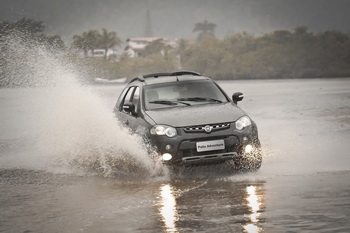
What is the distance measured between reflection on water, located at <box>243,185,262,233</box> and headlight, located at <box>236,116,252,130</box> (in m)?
1.54

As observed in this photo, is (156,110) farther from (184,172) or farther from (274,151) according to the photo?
(274,151)

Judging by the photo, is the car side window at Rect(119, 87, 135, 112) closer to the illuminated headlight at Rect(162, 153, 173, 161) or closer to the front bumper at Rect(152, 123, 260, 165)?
the front bumper at Rect(152, 123, 260, 165)

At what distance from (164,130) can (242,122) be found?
1212mm

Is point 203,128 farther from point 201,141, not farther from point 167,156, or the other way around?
point 167,156

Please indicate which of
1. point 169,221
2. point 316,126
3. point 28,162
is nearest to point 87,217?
point 169,221

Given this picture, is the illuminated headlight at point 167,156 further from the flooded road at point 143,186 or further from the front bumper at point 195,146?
the flooded road at point 143,186

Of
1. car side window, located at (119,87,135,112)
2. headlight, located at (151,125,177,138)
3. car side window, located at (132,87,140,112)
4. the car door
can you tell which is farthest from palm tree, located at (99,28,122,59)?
headlight, located at (151,125,177,138)

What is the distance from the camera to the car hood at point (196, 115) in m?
11.3

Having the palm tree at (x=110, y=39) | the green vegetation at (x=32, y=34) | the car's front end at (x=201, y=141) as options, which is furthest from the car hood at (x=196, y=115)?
the palm tree at (x=110, y=39)

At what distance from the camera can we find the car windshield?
487 inches

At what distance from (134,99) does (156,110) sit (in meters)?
1.09

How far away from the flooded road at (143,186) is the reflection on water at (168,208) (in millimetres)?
13

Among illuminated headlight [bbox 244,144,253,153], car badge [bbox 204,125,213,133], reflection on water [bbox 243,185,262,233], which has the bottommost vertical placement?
reflection on water [bbox 243,185,262,233]

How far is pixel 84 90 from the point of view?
18062mm
